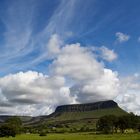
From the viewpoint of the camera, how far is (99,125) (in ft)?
628

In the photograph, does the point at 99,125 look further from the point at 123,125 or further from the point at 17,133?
the point at 17,133

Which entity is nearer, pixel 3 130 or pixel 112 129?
pixel 3 130

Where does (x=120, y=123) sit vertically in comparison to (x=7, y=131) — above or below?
above

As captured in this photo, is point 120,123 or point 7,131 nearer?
point 7,131

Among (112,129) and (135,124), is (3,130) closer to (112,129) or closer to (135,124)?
(112,129)

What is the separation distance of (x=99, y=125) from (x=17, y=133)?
52.1 m

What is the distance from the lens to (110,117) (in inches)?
7598

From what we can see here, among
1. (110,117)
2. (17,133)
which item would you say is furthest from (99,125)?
(17,133)

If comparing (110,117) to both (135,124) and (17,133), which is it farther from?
(17,133)

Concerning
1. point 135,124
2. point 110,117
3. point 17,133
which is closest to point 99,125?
point 110,117

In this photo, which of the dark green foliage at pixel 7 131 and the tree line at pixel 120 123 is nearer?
the dark green foliage at pixel 7 131

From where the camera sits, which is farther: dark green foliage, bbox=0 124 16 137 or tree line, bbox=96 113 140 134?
tree line, bbox=96 113 140 134

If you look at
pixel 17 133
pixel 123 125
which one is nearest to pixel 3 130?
pixel 17 133

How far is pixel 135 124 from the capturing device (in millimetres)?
184500
